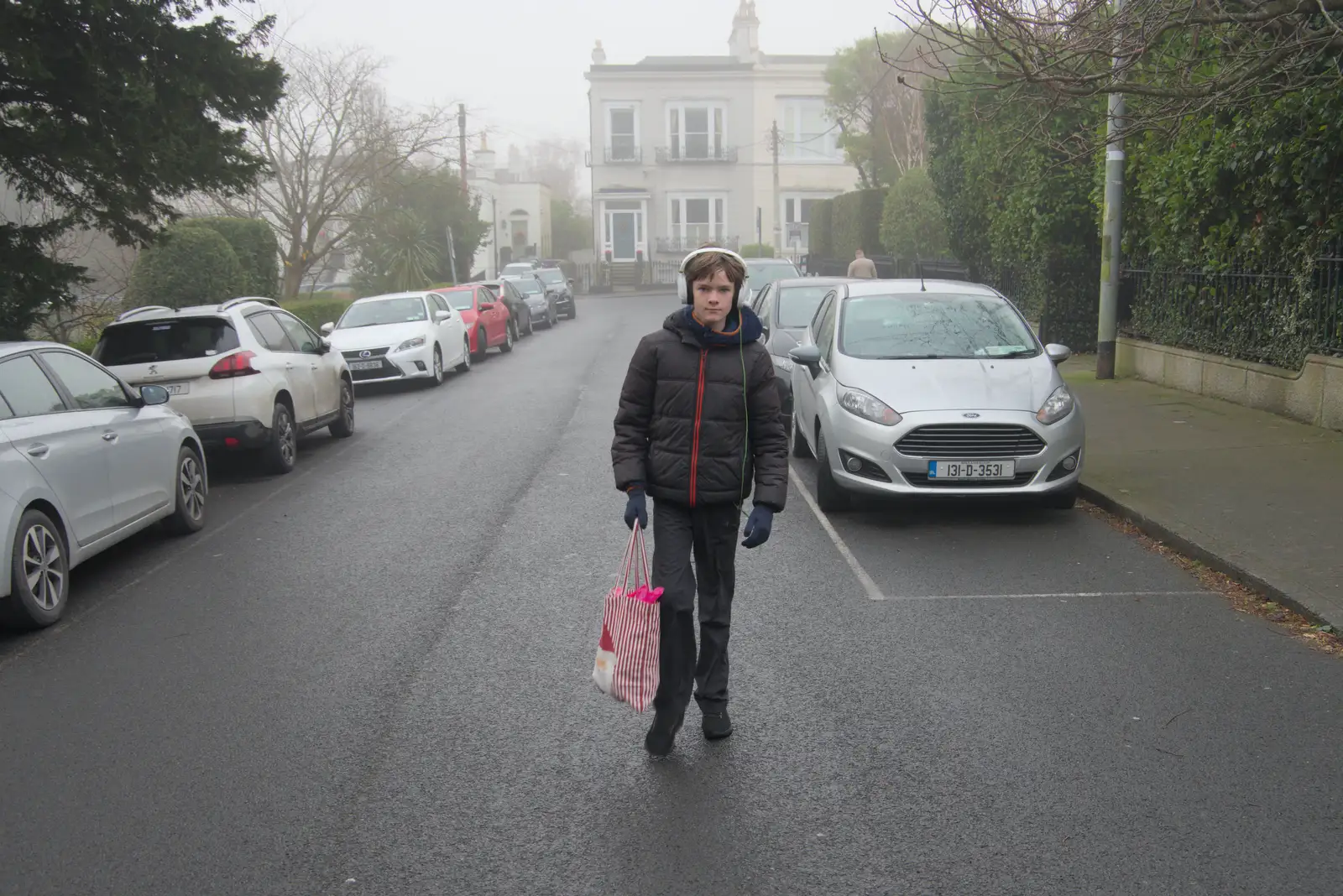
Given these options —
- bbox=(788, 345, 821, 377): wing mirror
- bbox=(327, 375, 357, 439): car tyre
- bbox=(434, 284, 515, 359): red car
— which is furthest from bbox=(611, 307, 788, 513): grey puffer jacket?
bbox=(434, 284, 515, 359): red car

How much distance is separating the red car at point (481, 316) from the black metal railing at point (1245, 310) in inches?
507

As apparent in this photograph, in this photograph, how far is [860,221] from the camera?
134 ft

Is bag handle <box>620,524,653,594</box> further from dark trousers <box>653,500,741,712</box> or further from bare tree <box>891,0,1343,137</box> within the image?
bare tree <box>891,0,1343,137</box>

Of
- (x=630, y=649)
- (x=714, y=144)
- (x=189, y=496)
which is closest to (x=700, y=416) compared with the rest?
(x=630, y=649)

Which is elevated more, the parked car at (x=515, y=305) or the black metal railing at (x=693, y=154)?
the black metal railing at (x=693, y=154)

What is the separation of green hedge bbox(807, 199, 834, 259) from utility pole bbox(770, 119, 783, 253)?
19.1 ft

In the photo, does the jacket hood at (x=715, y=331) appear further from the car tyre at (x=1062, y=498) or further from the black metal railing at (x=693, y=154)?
the black metal railing at (x=693, y=154)

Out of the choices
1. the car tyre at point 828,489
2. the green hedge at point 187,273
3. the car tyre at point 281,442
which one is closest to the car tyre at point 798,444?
the car tyre at point 828,489

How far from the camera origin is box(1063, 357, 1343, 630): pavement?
718 cm

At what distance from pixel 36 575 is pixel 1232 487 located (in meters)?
7.99

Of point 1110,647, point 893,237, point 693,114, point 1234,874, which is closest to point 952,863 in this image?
point 1234,874

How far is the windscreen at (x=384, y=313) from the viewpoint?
20.3 meters

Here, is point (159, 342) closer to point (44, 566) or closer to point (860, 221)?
point (44, 566)

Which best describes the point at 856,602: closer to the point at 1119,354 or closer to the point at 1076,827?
the point at 1076,827
